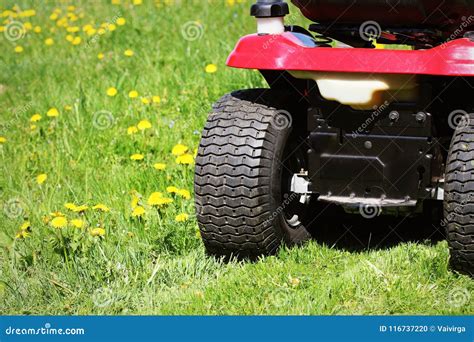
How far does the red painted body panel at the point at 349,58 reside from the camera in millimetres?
3711

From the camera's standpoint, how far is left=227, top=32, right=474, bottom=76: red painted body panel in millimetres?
3711

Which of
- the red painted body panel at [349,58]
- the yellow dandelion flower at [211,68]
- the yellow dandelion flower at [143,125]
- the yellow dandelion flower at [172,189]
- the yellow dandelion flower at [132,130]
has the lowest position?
the yellow dandelion flower at [172,189]

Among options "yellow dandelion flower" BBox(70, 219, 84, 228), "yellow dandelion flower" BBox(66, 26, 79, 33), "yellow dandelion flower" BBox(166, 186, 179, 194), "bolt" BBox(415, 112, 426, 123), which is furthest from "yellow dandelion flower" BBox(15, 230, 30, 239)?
"yellow dandelion flower" BBox(66, 26, 79, 33)

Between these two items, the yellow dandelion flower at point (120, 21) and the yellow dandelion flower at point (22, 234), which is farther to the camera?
the yellow dandelion flower at point (120, 21)

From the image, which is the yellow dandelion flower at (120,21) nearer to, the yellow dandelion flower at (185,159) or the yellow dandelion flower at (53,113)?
the yellow dandelion flower at (53,113)

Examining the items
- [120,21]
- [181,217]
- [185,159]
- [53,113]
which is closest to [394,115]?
[181,217]

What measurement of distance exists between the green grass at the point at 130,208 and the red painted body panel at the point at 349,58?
2.69ft

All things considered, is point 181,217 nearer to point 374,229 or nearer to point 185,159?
point 185,159

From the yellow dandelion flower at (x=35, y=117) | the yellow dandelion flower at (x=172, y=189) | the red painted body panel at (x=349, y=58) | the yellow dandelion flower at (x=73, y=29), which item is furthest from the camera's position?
the yellow dandelion flower at (x=73, y=29)

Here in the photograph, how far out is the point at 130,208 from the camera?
15.5 feet

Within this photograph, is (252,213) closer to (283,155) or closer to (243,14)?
(283,155)

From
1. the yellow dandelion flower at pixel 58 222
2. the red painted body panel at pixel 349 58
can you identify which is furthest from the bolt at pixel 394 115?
the yellow dandelion flower at pixel 58 222

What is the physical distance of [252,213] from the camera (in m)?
4.03

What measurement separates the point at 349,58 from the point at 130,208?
1431 millimetres
